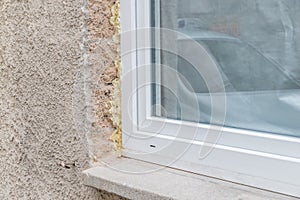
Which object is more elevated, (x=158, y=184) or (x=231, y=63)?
(x=231, y=63)

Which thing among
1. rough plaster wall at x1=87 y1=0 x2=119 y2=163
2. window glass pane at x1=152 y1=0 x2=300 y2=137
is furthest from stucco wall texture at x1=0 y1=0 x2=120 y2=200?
window glass pane at x1=152 y1=0 x2=300 y2=137

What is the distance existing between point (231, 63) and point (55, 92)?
48 centimetres

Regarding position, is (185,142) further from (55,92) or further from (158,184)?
(55,92)

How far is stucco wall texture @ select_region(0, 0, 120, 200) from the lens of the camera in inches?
39.4

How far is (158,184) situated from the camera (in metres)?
0.87

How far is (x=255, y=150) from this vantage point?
2.65 feet

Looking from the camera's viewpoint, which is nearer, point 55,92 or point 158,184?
point 158,184

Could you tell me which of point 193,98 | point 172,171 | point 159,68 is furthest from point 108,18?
point 172,171

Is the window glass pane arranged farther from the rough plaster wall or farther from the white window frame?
the rough plaster wall

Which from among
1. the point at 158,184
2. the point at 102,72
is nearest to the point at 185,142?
the point at 158,184

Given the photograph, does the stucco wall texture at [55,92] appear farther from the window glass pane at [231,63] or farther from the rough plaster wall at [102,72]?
the window glass pane at [231,63]

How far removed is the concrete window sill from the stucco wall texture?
5 centimetres

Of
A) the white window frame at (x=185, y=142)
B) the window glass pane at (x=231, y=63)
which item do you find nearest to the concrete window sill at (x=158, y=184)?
the white window frame at (x=185, y=142)

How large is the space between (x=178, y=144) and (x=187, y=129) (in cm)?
4
